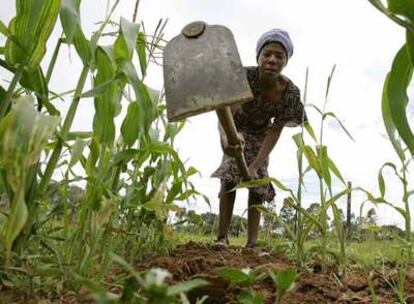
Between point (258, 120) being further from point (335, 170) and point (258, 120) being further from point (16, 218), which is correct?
point (16, 218)

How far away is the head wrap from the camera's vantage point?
7.49 ft

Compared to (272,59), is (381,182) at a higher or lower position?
lower

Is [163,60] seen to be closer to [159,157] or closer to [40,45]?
[159,157]

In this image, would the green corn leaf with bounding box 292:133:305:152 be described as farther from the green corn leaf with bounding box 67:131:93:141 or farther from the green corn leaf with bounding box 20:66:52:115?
the green corn leaf with bounding box 20:66:52:115

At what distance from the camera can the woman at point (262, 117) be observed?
232 cm

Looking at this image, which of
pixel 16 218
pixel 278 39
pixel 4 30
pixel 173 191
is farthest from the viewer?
pixel 278 39

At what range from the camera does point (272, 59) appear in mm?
2295

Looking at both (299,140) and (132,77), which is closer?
(132,77)

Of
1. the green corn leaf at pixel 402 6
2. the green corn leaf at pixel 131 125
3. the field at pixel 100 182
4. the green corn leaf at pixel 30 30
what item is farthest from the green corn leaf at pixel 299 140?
the green corn leaf at pixel 402 6

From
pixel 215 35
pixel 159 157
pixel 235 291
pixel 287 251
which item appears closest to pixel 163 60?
pixel 215 35

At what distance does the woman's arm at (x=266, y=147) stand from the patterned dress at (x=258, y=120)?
0.04 m

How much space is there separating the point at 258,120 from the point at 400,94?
6.02ft

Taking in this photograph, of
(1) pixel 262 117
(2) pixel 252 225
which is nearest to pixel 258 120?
(1) pixel 262 117

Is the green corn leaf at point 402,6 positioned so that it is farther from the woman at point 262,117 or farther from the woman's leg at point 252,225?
the woman's leg at point 252,225
